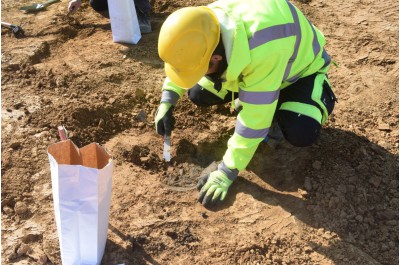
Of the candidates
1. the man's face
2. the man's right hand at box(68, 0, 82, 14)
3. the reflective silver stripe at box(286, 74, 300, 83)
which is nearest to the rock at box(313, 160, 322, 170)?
the reflective silver stripe at box(286, 74, 300, 83)

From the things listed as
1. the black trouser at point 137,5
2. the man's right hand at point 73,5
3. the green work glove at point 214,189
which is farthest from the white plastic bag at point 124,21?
the green work glove at point 214,189

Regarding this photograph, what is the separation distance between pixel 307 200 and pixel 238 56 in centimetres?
108

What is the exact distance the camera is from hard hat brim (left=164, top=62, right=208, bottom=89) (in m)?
2.47

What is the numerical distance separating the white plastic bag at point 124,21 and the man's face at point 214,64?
178 centimetres

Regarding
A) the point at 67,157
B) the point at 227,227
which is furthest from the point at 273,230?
the point at 67,157

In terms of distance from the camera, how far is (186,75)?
8.16ft

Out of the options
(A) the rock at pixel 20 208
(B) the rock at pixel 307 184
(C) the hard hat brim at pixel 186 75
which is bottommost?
(B) the rock at pixel 307 184

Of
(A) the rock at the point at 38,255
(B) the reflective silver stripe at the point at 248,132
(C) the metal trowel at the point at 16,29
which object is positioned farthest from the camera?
(C) the metal trowel at the point at 16,29

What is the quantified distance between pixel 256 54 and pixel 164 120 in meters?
0.92

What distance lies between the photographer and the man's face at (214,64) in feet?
8.19

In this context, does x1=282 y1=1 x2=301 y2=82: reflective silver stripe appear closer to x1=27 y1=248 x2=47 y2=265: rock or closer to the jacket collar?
the jacket collar

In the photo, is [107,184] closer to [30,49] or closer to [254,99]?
[254,99]

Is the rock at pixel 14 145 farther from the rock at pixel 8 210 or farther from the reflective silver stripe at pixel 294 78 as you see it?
the reflective silver stripe at pixel 294 78

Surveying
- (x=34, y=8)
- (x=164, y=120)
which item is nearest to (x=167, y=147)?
(x=164, y=120)
